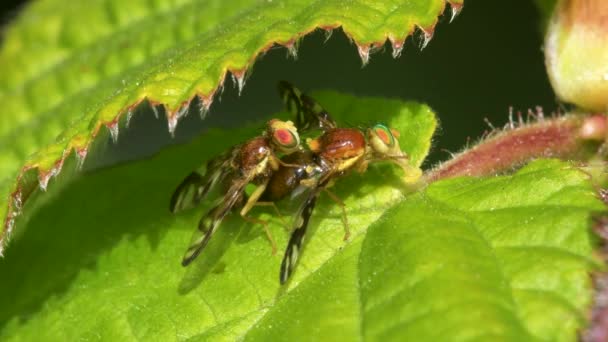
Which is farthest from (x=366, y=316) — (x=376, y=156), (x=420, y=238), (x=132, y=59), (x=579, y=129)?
(x=132, y=59)

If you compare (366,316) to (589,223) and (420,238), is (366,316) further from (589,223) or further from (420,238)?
(589,223)

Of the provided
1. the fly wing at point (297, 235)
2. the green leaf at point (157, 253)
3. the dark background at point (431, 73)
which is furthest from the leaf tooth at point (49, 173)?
the dark background at point (431, 73)

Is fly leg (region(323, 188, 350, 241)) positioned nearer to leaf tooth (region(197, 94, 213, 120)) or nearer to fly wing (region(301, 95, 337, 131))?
fly wing (region(301, 95, 337, 131))

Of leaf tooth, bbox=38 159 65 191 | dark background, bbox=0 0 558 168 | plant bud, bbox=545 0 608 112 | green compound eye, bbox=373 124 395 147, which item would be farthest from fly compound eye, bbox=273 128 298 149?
dark background, bbox=0 0 558 168

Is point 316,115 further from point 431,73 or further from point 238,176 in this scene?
point 431,73

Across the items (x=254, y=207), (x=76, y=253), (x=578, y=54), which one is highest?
(x=578, y=54)

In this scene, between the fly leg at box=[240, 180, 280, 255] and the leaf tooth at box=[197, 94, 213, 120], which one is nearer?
the leaf tooth at box=[197, 94, 213, 120]

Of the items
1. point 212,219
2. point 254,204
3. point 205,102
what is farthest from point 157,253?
point 205,102

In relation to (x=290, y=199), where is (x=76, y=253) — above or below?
below
